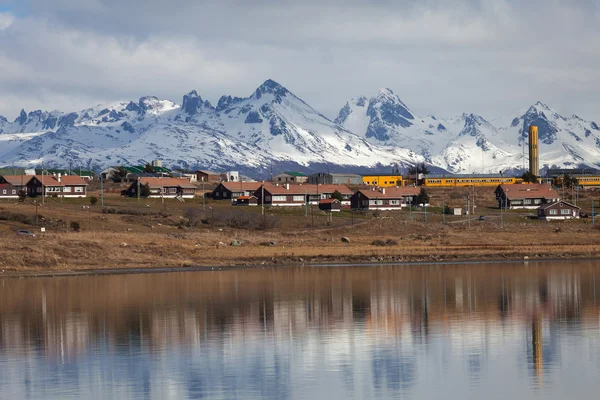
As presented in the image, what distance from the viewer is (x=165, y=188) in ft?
486

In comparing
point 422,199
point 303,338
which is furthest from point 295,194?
point 303,338

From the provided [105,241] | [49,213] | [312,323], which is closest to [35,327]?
[312,323]

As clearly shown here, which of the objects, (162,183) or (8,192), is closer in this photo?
(8,192)

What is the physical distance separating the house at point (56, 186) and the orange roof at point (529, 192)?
190 ft

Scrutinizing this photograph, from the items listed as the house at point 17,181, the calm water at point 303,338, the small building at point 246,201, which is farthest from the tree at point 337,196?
the calm water at point 303,338

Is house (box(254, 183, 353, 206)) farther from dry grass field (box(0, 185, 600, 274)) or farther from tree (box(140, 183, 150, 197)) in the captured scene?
tree (box(140, 183, 150, 197))

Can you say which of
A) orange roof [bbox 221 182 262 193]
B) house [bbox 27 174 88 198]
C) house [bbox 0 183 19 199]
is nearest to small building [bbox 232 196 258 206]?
orange roof [bbox 221 182 262 193]

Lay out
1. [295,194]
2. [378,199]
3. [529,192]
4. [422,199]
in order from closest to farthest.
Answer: [378,199]
[295,194]
[422,199]
[529,192]

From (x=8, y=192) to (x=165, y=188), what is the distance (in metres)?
22.8

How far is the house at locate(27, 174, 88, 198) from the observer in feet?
448

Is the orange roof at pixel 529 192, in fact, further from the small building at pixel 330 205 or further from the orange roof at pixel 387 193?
the small building at pixel 330 205

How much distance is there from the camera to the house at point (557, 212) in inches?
4956

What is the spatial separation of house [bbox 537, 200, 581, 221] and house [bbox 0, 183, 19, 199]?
64.9m

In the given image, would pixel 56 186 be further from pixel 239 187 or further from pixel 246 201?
pixel 239 187
